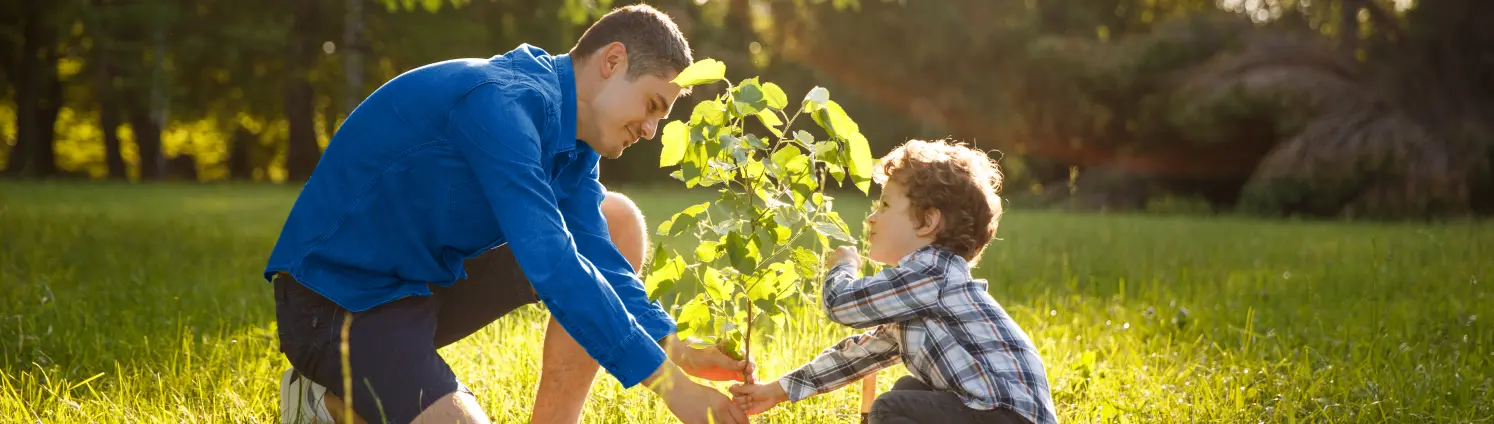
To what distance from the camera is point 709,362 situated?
252 centimetres

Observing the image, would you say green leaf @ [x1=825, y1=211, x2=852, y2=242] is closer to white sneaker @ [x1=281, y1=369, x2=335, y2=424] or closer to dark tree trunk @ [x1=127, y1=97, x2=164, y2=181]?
white sneaker @ [x1=281, y1=369, x2=335, y2=424]

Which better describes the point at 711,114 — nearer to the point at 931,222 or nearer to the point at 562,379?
the point at 931,222

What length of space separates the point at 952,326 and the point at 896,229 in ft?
0.94

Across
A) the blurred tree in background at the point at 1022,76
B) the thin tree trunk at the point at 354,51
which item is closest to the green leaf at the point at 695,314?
the blurred tree in background at the point at 1022,76

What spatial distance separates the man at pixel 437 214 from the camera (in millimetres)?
2303

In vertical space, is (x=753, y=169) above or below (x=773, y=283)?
above

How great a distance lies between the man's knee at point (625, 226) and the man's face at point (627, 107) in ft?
1.60

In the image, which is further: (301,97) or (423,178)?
(301,97)

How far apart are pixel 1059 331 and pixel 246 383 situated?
9.52ft

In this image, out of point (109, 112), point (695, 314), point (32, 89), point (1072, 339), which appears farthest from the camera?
point (109, 112)

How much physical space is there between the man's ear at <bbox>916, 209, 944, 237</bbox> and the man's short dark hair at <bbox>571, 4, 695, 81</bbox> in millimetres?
685

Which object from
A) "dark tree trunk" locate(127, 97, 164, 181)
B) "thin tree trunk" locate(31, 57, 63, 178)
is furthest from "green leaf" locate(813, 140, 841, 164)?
"thin tree trunk" locate(31, 57, 63, 178)

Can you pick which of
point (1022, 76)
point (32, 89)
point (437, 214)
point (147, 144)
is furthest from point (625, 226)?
point (32, 89)

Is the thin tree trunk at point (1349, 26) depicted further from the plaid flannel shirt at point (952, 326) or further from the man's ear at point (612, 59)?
the man's ear at point (612, 59)
